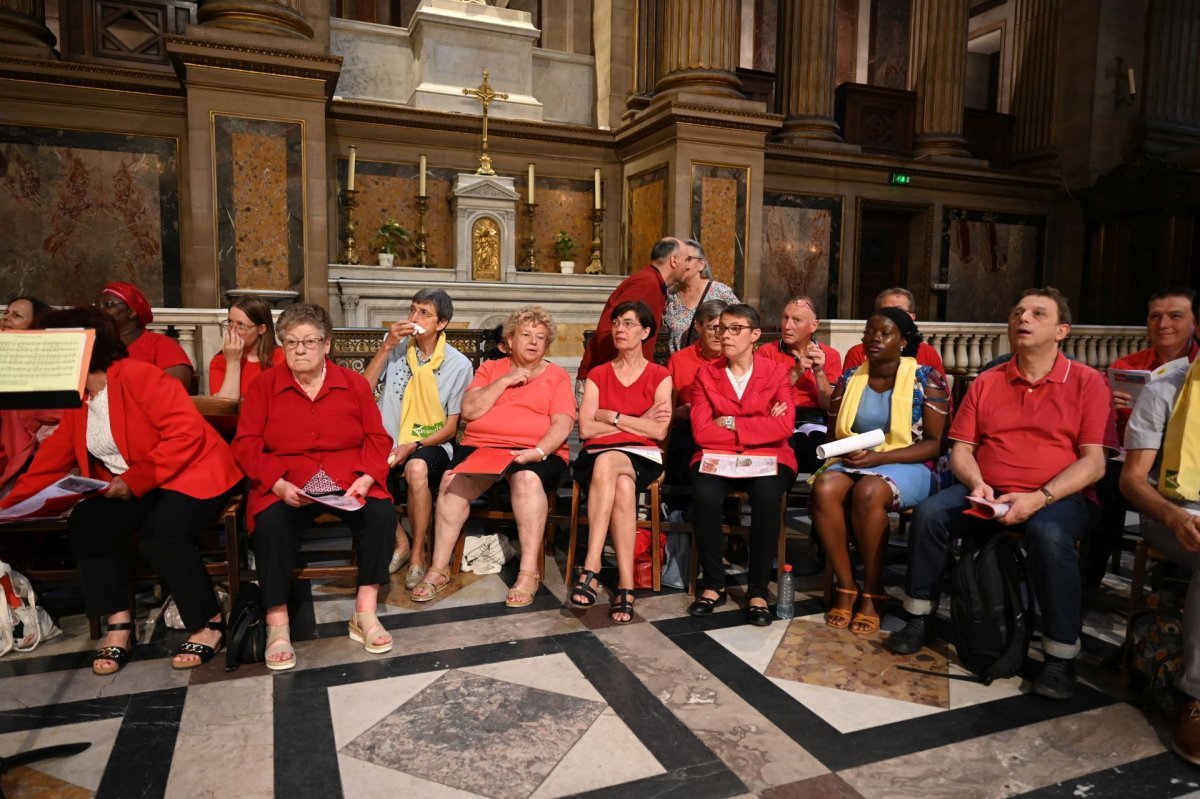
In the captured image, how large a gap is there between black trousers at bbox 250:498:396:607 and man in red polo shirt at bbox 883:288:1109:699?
81.8 inches

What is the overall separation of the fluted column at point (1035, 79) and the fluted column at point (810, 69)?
12.9 feet

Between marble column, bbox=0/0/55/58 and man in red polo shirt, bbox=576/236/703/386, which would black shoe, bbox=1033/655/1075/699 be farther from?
marble column, bbox=0/0/55/58

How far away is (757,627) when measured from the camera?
11.3ft

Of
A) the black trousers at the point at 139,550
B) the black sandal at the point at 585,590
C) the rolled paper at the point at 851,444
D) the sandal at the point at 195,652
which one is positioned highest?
the rolled paper at the point at 851,444

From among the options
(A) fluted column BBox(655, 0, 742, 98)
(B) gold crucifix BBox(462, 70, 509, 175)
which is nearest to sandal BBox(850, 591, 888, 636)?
(A) fluted column BBox(655, 0, 742, 98)

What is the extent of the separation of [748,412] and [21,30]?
7.96m

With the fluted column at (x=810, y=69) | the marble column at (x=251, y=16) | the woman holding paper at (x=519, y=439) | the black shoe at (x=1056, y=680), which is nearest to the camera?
the black shoe at (x=1056, y=680)

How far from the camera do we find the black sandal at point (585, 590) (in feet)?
11.6

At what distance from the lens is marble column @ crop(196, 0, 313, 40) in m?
7.21

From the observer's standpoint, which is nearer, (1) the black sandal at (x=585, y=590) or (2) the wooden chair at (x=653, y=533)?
(1) the black sandal at (x=585, y=590)

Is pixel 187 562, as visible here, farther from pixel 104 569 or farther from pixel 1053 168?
pixel 1053 168

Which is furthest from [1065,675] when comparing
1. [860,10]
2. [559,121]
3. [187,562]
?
[860,10]

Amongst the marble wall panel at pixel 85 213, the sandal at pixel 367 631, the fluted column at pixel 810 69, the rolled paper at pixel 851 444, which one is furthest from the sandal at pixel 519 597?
the fluted column at pixel 810 69

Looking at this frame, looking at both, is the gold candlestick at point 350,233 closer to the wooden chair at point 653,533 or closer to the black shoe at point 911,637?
the wooden chair at point 653,533
